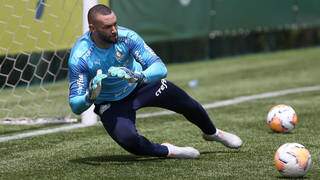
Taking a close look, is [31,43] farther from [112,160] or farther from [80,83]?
[80,83]

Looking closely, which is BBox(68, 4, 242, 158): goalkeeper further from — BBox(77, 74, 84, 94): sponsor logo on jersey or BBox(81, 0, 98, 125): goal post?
BBox(81, 0, 98, 125): goal post

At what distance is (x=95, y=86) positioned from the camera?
22.5 ft

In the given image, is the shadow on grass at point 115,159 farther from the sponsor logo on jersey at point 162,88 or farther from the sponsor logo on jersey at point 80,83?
the sponsor logo on jersey at point 80,83

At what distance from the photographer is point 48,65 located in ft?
39.9

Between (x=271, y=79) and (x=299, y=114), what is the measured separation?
4645mm

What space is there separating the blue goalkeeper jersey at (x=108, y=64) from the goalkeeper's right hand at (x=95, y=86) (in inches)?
7.1

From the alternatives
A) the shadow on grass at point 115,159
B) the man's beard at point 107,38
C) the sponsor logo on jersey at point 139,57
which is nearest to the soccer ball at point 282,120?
the shadow on grass at point 115,159

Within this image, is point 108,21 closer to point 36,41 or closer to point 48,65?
point 36,41

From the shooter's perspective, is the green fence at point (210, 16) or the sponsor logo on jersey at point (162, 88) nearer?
the sponsor logo on jersey at point (162, 88)

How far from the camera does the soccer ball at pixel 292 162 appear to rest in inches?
261

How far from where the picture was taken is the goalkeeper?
718cm

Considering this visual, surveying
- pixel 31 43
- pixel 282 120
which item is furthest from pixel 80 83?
pixel 31 43

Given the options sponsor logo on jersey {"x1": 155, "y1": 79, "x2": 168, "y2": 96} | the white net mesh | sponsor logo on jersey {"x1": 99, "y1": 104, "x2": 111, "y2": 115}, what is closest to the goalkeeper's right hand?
sponsor logo on jersey {"x1": 99, "y1": 104, "x2": 111, "y2": 115}

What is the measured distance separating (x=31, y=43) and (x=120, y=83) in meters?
3.69
